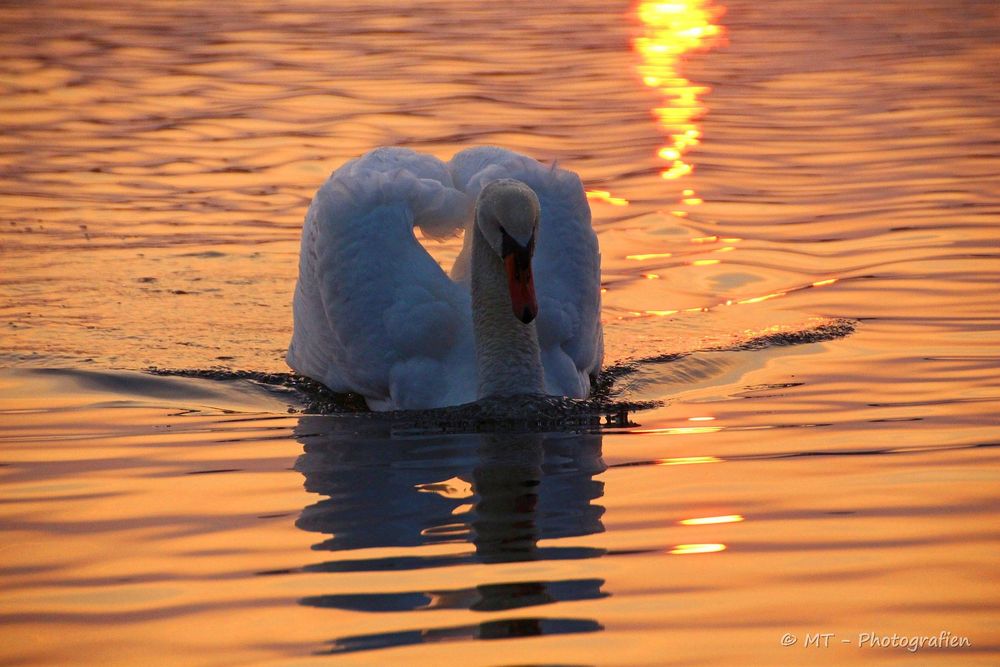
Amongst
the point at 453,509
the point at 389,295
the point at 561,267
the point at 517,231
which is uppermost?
the point at 517,231

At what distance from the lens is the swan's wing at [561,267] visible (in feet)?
29.8

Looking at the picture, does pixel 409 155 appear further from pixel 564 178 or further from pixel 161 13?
pixel 161 13

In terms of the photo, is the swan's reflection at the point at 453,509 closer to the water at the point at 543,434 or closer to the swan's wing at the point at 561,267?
the water at the point at 543,434

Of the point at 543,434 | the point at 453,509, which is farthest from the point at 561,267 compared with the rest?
the point at 453,509

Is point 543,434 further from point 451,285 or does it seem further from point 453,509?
point 453,509

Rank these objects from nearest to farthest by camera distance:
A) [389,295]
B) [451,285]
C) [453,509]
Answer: [453,509] < [389,295] < [451,285]

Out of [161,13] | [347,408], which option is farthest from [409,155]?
[161,13]

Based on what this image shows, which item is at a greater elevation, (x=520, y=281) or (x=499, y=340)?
(x=520, y=281)

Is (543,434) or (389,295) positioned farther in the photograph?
(389,295)

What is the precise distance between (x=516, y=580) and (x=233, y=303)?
20.5 ft

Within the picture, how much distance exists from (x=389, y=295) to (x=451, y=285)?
1.18ft

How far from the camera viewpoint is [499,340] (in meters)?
8.52

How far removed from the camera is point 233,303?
11742 mm

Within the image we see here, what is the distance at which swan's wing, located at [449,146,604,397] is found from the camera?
29.8 feet
